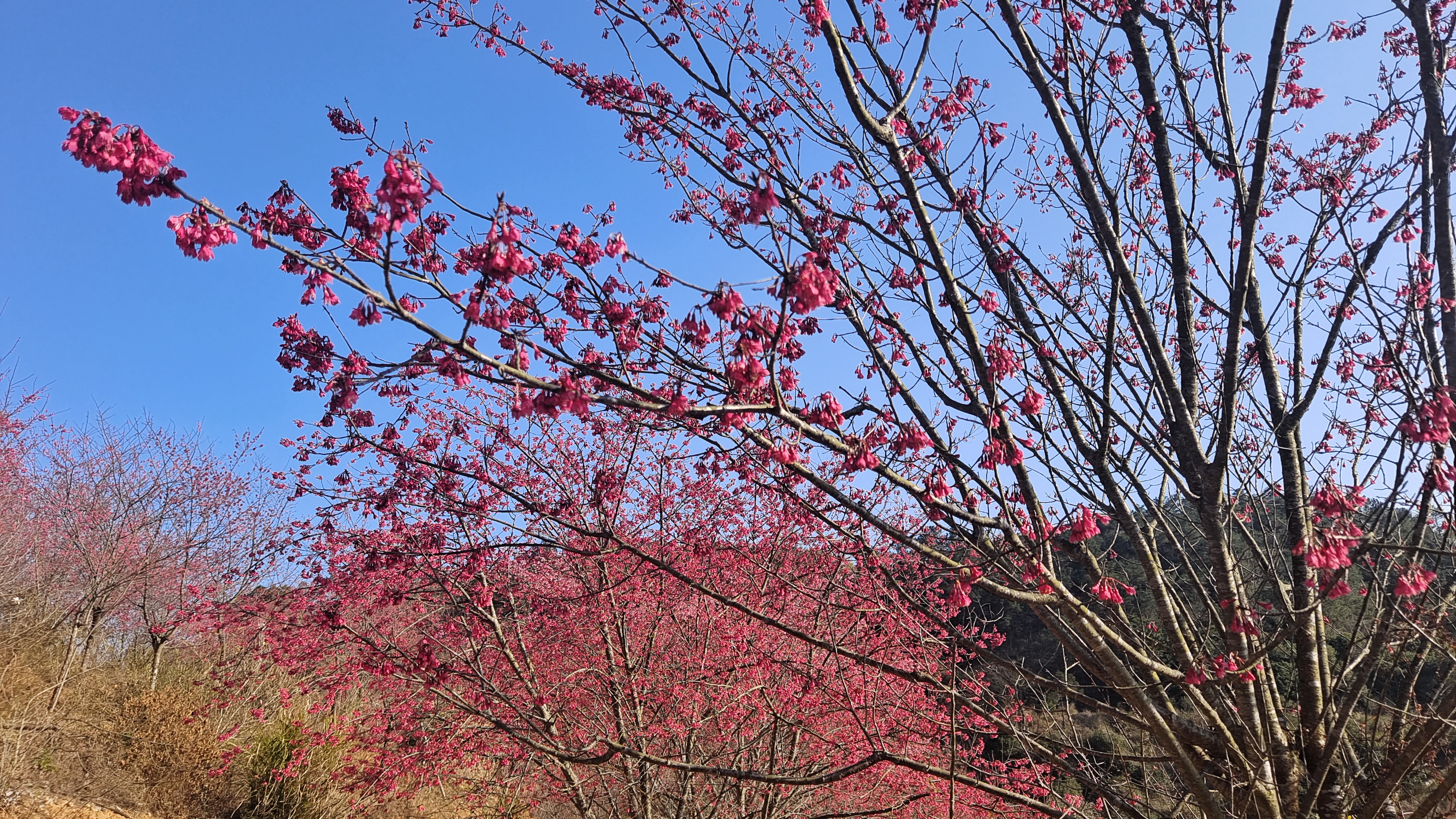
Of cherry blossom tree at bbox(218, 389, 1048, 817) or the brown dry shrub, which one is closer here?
cherry blossom tree at bbox(218, 389, 1048, 817)

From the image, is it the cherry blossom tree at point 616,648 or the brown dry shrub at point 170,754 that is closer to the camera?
the cherry blossom tree at point 616,648

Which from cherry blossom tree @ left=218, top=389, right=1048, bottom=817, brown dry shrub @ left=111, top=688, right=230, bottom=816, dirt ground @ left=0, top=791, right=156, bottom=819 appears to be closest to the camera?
cherry blossom tree @ left=218, top=389, right=1048, bottom=817

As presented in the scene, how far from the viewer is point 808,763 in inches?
289

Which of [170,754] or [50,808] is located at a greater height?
[170,754]

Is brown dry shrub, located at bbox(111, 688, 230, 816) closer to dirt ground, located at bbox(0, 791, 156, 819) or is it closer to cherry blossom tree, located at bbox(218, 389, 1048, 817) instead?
dirt ground, located at bbox(0, 791, 156, 819)

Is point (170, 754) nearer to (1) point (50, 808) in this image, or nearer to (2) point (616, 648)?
(1) point (50, 808)

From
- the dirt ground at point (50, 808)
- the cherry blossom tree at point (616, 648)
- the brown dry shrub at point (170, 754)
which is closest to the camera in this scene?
the cherry blossom tree at point (616, 648)

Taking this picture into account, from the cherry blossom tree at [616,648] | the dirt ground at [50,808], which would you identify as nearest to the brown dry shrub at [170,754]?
the dirt ground at [50,808]

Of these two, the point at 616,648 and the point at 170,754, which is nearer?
the point at 616,648

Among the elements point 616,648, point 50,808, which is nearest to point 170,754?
point 50,808

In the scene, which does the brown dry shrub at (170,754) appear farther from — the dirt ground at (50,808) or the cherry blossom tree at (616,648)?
the cherry blossom tree at (616,648)

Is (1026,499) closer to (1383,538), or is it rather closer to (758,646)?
(1383,538)

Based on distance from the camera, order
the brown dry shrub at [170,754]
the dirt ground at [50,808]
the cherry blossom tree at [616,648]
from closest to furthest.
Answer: the cherry blossom tree at [616,648], the dirt ground at [50,808], the brown dry shrub at [170,754]

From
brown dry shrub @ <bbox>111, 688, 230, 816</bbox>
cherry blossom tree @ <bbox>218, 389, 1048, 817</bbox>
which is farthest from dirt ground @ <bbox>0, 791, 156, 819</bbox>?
cherry blossom tree @ <bbox>218, 389, 1048, 817</bbox>
